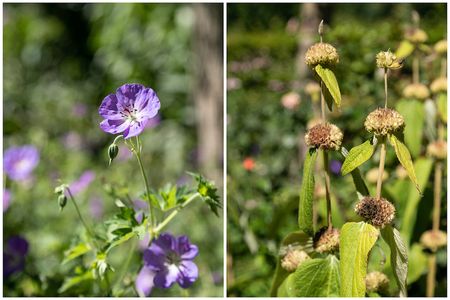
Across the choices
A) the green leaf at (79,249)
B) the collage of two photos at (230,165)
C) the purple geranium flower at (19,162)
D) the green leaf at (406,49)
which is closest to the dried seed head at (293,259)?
the collage of two photos at (230,165)

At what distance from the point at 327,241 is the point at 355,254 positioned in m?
0.09

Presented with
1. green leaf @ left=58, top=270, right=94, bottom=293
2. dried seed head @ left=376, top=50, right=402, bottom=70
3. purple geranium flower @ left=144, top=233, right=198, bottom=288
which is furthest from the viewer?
green leaf @ left=58, top=270, right=94, bottom=293

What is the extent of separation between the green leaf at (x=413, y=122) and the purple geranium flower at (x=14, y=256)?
2.62ft

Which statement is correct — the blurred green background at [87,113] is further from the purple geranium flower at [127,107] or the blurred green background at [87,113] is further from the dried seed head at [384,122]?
the dried seed head at [384,122]

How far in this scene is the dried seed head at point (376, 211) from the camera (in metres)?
0.73

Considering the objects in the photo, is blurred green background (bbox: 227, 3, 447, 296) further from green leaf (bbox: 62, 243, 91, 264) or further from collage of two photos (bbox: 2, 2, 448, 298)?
green leaf (bbox: 62, 243, 91, 264)

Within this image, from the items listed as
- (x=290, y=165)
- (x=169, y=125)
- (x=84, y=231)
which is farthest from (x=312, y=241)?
(x=169, y=125)

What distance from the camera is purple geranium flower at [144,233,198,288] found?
0.97 m

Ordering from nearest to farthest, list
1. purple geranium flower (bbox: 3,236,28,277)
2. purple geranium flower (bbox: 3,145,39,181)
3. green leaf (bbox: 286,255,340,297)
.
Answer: green leaf (bbox: 286,255,340,297) → purple geranium flower (bbox: 3,236,28,277) → purple geranium flower (bbox: 3,145,39,181)

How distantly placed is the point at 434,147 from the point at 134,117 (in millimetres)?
697

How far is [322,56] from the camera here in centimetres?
76

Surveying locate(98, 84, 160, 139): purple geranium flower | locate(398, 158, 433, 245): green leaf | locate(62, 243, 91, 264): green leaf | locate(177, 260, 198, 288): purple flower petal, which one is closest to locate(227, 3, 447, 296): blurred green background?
locate(398, 158, 433, 245): green leaf

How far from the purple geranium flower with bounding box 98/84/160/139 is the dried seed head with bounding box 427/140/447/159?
68 cm

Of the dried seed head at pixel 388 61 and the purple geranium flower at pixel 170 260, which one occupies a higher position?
the dried seed head at pixel 388 61
